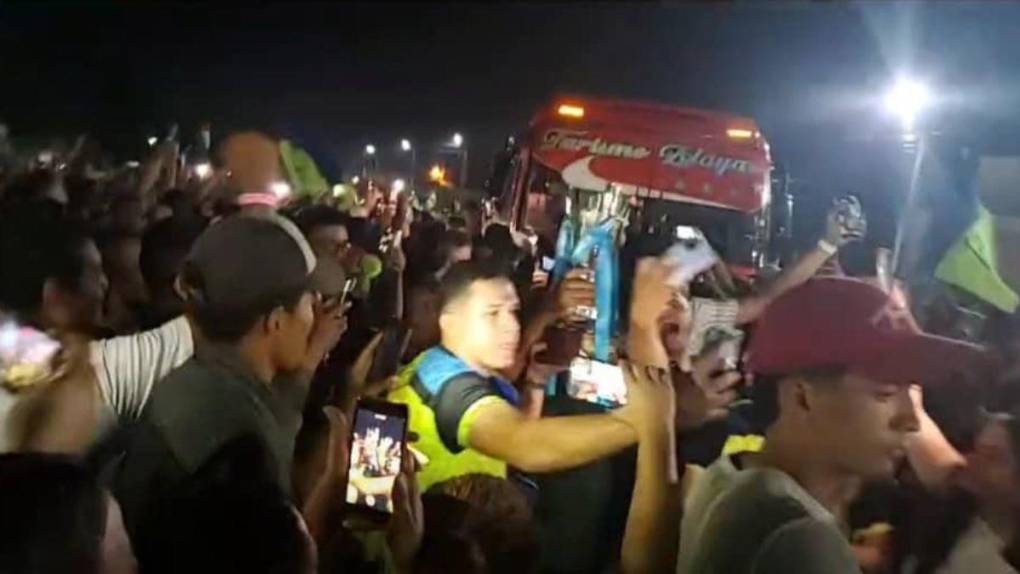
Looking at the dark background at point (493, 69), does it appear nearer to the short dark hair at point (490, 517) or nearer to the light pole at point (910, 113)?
the light pole at point (910, 113)

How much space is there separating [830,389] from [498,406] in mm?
367

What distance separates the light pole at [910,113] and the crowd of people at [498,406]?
10cm

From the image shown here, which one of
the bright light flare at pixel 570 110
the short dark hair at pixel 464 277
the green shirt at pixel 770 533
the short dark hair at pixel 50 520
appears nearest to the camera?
the short dark hair at pixel 50 520

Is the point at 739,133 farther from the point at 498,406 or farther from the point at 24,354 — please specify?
the point at 24,354

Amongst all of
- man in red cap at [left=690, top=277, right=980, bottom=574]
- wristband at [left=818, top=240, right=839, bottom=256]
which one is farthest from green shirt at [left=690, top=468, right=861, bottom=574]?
wristband at [left=818, top=240, right=839, bottom=256]

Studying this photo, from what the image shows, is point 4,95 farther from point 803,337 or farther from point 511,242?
point 803,337

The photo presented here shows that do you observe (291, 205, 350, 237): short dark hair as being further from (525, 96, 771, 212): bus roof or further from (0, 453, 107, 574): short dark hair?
(0, 453, 107, 574): short dark hair

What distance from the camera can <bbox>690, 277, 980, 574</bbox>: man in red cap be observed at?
1.16m

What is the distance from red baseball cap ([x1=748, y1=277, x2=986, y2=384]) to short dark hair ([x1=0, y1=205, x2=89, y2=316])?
2.37ft

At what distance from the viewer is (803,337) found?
3.83 ft

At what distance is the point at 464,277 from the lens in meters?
1.49

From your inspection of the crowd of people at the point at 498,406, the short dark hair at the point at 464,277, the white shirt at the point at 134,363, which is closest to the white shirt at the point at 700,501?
the crowd of people at the point at 498,406

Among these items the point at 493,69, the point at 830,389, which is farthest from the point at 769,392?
the point at 493,69

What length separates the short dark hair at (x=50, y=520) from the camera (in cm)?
86
